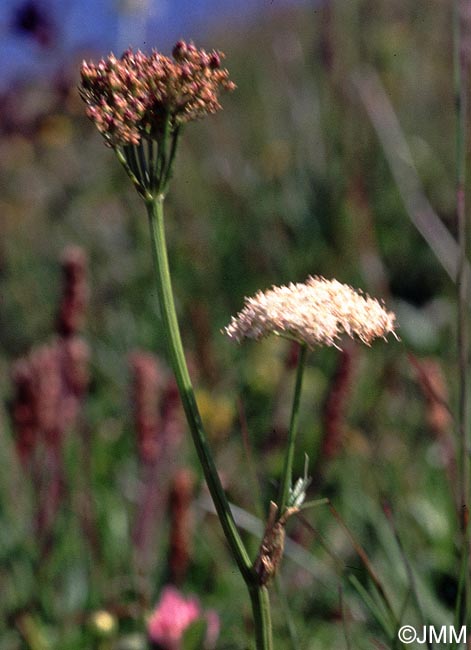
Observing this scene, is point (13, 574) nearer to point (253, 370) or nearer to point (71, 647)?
point (71, 647)

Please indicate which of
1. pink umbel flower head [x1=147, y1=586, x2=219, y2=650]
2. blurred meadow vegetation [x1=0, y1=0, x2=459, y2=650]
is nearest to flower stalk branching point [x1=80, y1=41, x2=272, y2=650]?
blurred meadow vegetation [x1=0, y1=0, x2=459, y2=650]

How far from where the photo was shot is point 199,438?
823mm

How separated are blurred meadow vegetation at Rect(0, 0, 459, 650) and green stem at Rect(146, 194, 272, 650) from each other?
14 cm

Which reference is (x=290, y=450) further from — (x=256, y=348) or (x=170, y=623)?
(x=256, y=348)

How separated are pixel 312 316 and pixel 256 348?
204 centimetres

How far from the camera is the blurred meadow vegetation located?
1.67 meters

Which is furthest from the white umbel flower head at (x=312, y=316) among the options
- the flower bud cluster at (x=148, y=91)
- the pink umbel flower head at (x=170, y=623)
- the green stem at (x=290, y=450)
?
the pink umbel flower head at (x=170, y=623)

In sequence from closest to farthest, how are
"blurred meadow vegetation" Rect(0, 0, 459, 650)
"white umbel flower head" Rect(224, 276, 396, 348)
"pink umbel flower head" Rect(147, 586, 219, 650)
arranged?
"white umbel flower head" Rect(224, 276, 396, 348) < "pink umbel flower head" Rect(147, 586, 219, 650) < "blurred meadow vegetation" Rect(0, 0, 459, 650)

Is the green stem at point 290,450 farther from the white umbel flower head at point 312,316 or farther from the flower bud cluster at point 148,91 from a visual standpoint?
the flower bud cluster at point 148,91

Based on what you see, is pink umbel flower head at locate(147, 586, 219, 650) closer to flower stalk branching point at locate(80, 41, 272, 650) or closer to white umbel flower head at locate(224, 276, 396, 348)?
flower stalk branching point at locate(80, 41, 272, 650)

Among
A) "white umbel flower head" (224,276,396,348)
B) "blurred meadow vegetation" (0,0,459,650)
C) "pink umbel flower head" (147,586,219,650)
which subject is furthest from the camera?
"blurred meadow vegetation" (0,0,459,650)

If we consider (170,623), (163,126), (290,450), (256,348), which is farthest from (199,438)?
(256,348)

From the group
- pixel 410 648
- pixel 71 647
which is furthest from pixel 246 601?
pixel 410 648

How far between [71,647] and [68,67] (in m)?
3.27
